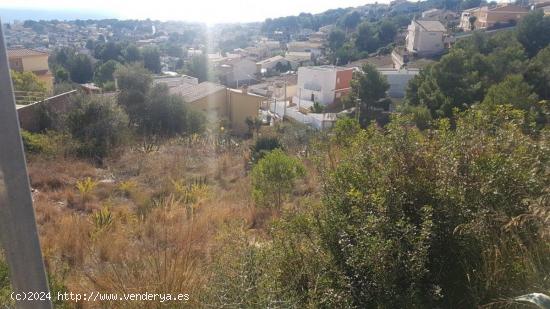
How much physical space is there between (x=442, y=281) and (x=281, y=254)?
2.93 feet

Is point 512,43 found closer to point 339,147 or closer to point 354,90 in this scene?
point 354,90

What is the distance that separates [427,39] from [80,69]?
3554 cm

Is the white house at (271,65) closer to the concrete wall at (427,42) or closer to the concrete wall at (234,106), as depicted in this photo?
the concrete wall at (427,42)

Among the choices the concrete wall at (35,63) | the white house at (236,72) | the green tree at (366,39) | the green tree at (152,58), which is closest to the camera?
the concrete wall at (35,63)

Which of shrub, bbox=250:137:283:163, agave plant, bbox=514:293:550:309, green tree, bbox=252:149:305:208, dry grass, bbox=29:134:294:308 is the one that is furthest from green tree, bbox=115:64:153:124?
agave plant, bbox=514:293:550:309

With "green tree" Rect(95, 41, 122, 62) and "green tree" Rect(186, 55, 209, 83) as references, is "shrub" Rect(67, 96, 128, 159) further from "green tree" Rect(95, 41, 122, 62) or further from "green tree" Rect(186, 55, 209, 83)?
"green tree" Rect(95, 41, 122, 62)

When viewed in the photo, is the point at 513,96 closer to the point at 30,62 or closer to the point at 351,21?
the point at 30,62

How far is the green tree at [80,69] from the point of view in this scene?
42375 millimetres

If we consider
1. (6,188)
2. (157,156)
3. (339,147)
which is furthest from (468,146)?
(157,156)

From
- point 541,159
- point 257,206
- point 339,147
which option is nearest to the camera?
point 541,159

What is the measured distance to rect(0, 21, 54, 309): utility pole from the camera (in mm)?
1090

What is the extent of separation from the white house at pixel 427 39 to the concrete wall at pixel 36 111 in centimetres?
3979

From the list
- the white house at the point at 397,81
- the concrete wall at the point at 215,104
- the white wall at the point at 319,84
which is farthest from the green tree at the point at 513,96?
the white house at the point at 397,81

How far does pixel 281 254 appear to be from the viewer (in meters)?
2.41
